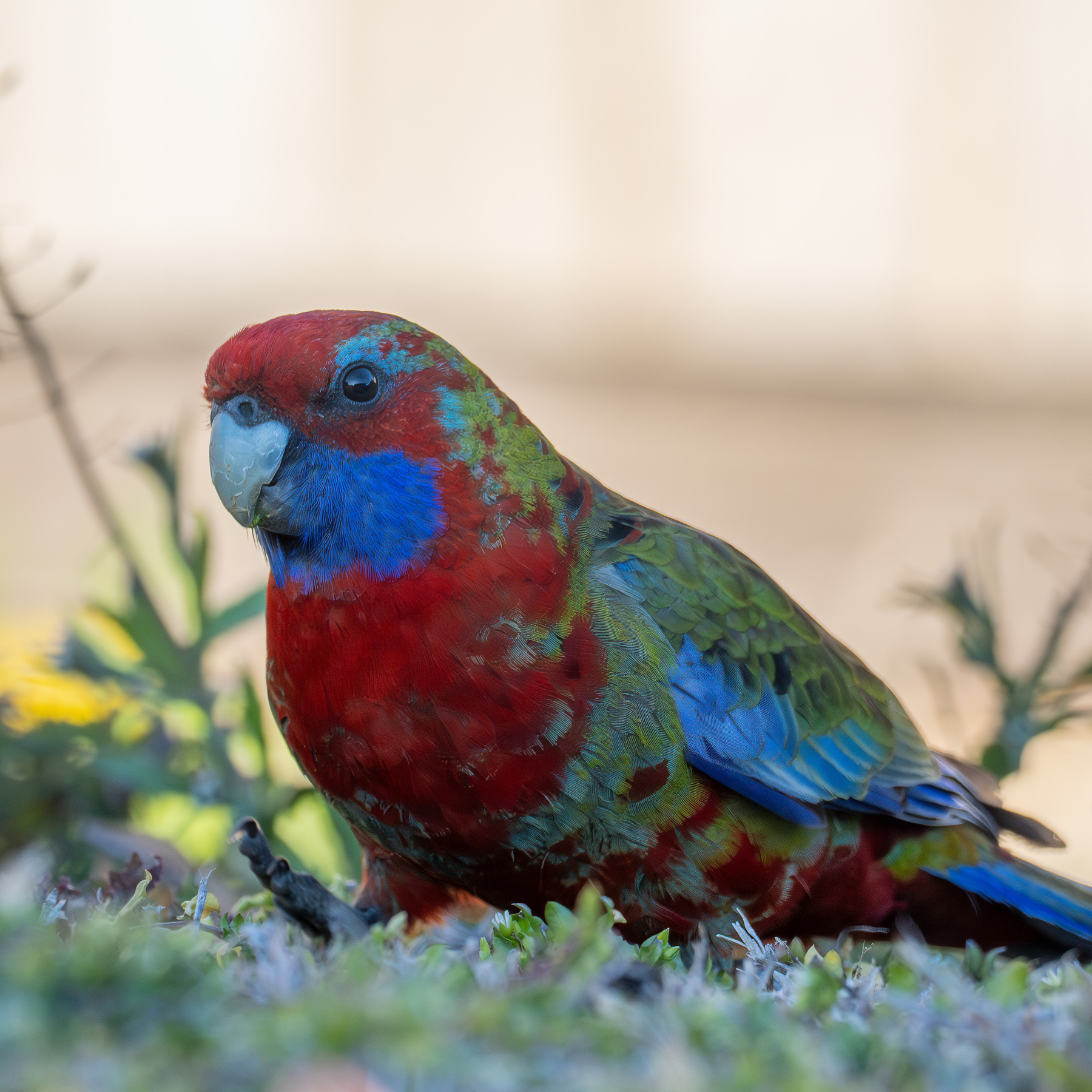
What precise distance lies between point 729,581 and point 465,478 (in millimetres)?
448

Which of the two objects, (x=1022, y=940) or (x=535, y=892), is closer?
(x=535, y=892)

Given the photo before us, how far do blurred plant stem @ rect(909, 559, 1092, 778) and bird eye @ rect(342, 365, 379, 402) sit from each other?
1405 mm

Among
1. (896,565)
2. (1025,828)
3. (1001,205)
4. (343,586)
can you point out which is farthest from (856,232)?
(343,586)

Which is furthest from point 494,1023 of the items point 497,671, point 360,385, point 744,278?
point 744,278

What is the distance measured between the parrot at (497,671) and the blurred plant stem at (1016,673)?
0.69m

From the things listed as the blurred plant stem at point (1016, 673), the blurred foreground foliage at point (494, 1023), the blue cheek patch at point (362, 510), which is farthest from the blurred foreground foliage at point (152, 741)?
the blurred plant stem at point (1016, 673)

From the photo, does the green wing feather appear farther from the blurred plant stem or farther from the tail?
the blurred plant stem

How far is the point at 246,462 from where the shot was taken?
1.37 m

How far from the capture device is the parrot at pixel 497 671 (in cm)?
130

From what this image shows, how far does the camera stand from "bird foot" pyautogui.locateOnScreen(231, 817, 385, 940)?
1.34m

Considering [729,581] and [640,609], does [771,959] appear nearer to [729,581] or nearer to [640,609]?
[640,609]

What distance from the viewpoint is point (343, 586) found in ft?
4.45

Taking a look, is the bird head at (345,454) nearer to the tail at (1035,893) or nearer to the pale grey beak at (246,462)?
the pale grey beak at (246,462)

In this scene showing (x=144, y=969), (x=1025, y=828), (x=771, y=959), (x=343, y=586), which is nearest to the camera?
(x=144, y=969)
